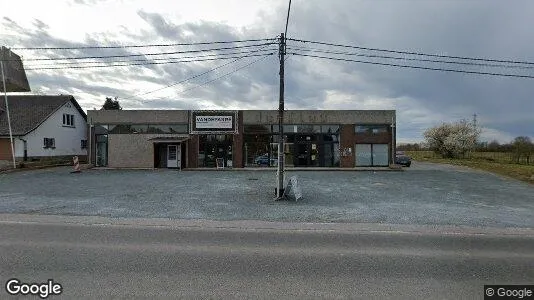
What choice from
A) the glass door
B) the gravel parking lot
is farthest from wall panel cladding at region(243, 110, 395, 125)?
the glass door

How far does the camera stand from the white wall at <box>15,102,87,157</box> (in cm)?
3183

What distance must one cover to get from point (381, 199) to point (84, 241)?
11184 millimetres

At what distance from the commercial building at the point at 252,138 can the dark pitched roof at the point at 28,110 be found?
27.2 ft

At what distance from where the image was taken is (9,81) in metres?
31.6

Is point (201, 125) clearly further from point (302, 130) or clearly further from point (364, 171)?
point (364, 171)

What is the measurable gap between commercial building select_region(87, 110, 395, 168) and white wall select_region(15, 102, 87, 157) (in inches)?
303

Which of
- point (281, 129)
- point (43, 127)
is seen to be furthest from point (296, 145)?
point (43, 127)

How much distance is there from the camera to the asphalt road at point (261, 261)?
494 centimetres

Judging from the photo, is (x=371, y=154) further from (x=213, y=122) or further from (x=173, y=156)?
(x=173, y=156)

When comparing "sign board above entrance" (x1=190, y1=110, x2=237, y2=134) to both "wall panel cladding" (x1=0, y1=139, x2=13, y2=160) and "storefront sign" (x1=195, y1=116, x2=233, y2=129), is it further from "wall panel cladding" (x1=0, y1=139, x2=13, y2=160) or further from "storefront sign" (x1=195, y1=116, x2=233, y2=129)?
"wall panel cladding" (x1=0, y1=139, x2=13, y2=160)
